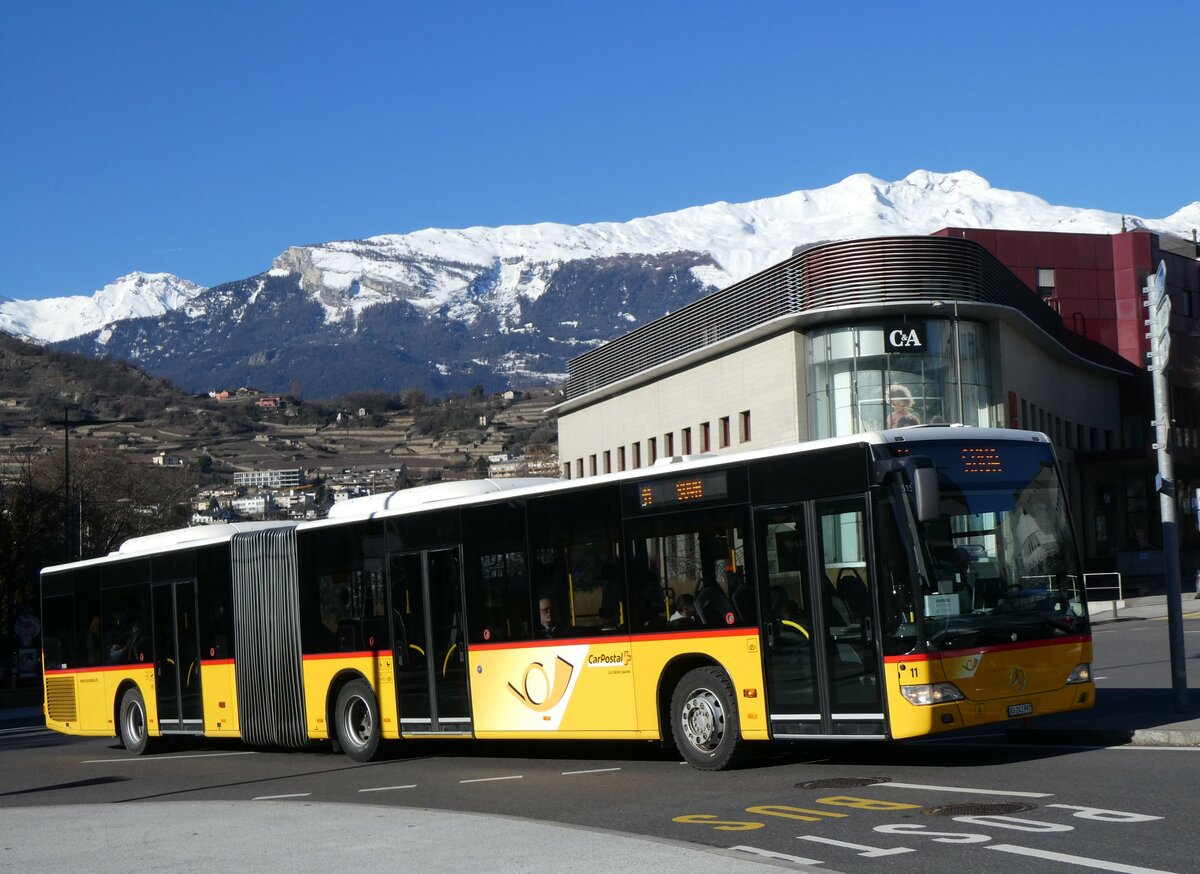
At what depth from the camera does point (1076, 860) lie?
28.7ft

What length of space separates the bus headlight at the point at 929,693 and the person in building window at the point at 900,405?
40.4m

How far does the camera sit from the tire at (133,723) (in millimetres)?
22562

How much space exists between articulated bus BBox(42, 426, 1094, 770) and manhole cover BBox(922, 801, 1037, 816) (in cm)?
158

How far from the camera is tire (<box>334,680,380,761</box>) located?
60.1 ft

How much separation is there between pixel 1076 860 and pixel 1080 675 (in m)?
5.02

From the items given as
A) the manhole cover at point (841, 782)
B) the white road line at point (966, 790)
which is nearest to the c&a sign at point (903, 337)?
the manhole cover at point (841, 782)

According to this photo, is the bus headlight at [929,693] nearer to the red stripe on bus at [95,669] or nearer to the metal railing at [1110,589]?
the red stripe on bus at [95,669]

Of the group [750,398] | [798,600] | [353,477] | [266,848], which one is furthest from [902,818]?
[353,477]

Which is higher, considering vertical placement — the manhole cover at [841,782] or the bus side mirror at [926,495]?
the bus side mirror at [926,495]

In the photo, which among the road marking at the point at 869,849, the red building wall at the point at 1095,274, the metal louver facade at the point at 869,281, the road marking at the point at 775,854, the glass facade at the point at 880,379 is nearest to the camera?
the road marking at the point at 775,854

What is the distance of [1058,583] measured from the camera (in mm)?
13523

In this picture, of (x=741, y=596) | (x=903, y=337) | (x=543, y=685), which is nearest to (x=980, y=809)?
(x=741, y=596)

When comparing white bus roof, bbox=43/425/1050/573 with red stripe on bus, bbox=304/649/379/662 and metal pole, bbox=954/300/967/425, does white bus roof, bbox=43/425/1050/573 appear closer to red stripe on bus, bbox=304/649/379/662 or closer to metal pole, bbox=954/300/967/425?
red stripe on bus, bbox=304/649/379/662

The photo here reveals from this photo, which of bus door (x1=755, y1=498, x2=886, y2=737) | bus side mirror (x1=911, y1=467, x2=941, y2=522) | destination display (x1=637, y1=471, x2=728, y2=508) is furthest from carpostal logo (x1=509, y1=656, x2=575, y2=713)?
bus side mirror (x1=911, y1=467, x2=941, y2=522)
